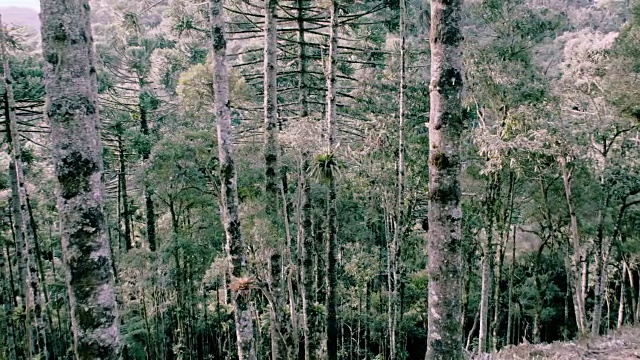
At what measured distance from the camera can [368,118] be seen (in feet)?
63.9

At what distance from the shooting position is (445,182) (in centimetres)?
371

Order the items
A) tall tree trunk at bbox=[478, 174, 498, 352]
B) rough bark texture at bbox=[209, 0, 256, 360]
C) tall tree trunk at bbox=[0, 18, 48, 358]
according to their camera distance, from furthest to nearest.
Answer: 1. tall tree trunk at bbox=[478, 174, 498, 352]
2. tall tree trunk at bbox=[0, 18, 48, 358]
3. rough bark texture at bbox=[209, 0, 256, 360]

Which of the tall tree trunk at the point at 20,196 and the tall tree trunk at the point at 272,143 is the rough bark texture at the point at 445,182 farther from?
the tall tree trunk at the point at 20,196

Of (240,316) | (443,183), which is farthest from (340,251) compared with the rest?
(443,183)

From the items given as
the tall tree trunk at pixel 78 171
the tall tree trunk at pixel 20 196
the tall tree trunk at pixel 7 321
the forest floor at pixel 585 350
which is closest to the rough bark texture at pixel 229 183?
the forest floor at pixel 585 350

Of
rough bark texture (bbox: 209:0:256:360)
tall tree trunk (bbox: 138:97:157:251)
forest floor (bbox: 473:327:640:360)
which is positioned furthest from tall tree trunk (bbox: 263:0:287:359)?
tall tree trunk (bbox: 138:97:157:251)

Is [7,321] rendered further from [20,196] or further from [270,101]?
[270,101]

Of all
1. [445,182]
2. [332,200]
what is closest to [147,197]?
[332,200]

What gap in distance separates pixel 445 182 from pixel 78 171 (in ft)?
8.68

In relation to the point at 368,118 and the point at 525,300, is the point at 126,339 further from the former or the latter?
the point at 525,300

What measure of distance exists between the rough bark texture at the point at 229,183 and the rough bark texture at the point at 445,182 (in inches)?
168

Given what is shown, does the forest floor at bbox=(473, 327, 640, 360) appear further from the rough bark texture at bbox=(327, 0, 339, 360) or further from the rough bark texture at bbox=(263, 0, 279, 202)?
the rough bark texture at bbox=(327, 0, 339, 360)

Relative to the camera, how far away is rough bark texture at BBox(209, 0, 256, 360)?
7184 millimetres

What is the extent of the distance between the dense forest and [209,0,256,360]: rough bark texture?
4cm
